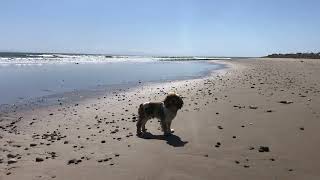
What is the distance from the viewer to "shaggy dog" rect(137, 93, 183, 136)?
9062 millimetres

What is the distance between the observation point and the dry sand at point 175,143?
610 cm

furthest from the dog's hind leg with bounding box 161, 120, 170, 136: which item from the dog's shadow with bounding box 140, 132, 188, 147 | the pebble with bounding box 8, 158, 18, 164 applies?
the pebble with bounding box 8, 158, 18, 164

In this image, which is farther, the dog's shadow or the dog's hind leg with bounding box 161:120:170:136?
the dog's hind leg with bounding box 161:120:170:136

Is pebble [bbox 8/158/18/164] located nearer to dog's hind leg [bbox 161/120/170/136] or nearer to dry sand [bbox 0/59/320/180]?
dry sand [bbox 0/59/320/180]

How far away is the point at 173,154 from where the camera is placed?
6996 mm

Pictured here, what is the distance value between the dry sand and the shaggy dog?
12.6 inches

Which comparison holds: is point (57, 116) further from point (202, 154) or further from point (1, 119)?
point (202, 154)

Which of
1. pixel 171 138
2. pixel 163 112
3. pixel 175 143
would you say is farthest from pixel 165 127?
pixel 175 143

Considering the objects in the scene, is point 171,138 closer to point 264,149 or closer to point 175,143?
point 175,143

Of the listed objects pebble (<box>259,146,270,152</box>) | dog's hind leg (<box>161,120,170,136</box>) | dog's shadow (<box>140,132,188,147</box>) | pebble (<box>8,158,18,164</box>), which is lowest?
pebble (<box>8,158,18,164</box>)

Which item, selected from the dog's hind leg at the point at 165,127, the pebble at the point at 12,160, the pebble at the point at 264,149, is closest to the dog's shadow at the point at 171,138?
the dog's hind leg at the point at 165,127

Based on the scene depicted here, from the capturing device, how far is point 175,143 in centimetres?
786

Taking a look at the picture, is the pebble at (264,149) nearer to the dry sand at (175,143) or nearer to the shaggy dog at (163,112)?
the dry sand at (175,143)

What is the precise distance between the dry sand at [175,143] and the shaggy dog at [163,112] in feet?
1.05
